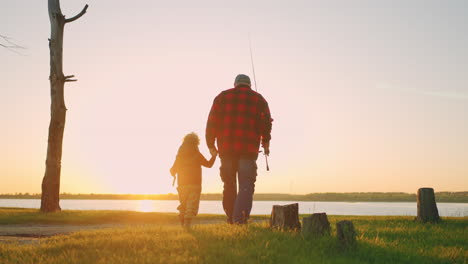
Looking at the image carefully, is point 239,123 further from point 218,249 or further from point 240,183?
point 218,249

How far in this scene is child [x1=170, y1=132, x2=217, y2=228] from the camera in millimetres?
9891

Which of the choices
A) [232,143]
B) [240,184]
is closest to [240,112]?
[232,143]

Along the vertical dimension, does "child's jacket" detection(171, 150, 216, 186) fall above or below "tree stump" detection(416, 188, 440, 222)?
above

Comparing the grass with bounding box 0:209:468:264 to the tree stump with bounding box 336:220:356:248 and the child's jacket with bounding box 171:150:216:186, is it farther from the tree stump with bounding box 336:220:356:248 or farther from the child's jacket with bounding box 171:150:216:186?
the child's jacket with bounding box 171:150:216:186

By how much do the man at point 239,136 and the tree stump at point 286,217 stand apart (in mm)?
529

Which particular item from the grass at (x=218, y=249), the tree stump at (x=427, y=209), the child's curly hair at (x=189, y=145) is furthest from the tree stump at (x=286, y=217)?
the tree stump at (x=427, y=209)

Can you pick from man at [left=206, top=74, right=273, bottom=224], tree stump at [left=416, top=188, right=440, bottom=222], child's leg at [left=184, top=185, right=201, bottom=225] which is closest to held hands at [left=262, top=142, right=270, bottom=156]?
Result: man at [left=206, top=74, right=273, bottom=224]

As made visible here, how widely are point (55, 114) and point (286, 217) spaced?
11.0 metres

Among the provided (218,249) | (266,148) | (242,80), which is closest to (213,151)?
(266,148)

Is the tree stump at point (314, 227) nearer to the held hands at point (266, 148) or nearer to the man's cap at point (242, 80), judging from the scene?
the held hands at point (266, 148)

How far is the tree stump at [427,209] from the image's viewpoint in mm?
13099

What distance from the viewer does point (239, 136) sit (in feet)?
27.4

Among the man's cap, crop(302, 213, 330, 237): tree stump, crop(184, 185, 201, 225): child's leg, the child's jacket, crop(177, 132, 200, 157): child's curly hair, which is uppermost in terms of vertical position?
the man's cap

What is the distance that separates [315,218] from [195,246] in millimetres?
2222
